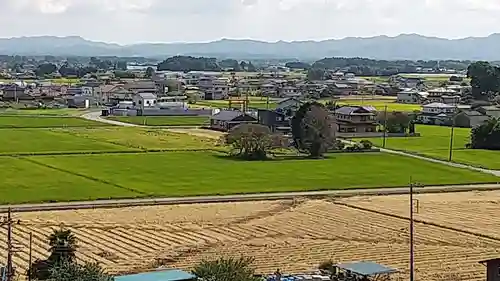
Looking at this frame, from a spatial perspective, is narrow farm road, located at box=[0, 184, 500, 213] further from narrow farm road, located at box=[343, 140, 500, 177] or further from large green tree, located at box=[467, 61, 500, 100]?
large green tree, located at box=[467, 61, 500, 100]

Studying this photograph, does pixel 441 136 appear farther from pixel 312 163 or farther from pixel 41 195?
pixel 41 195

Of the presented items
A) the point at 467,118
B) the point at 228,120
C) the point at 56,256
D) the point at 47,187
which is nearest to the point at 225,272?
the point at 56,256

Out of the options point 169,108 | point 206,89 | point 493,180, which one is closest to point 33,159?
point 493,180

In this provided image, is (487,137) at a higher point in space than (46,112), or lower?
higher

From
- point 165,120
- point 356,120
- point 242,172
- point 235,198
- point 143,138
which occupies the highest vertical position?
point 356,120

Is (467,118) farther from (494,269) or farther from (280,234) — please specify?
(494,269)

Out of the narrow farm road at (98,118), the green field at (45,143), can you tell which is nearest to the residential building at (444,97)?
the narrow farm road at (98,118)
